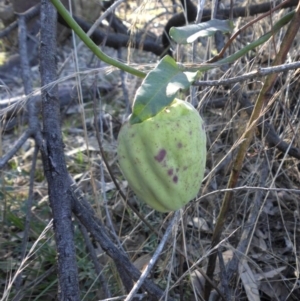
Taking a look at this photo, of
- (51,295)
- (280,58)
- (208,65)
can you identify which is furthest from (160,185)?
(51,295)

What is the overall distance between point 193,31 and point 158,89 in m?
0.22

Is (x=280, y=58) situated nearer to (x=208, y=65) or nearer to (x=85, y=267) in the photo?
(x=208, y=65)

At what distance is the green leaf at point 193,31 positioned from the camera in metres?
0.84

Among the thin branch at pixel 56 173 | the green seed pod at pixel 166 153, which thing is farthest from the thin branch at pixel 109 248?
the green seed pod at pixel 166 153

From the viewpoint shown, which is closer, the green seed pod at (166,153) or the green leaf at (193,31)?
the green seed pod at (166,153)

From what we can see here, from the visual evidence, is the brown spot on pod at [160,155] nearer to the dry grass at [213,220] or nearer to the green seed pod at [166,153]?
the green seed pod at [166,153]

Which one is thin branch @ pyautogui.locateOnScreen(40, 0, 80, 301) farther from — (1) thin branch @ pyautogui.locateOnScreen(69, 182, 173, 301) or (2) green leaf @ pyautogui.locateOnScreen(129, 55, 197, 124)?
(2) green leaf @ pyautogui.locateOnScreen(129, 55, 197, 124)

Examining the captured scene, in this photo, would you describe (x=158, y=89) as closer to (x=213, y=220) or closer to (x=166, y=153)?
(x=166, y=153)

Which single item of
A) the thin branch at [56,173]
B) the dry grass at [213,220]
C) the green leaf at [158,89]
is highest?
the green leaf at [158,89]

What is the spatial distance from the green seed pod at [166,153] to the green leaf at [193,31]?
129mm

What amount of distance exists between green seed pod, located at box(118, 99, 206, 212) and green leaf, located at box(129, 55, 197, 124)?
47 mm

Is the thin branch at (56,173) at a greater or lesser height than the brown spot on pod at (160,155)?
lesser

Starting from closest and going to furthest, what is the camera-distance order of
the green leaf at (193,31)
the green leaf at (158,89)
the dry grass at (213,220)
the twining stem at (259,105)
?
the green leaf at (158,89), the green leaf at (193,31), the twining stem at (259,105), the dry grass at (213,220)

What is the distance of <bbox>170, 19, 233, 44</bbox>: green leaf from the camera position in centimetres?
84
